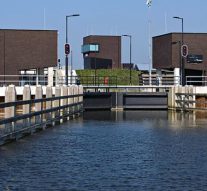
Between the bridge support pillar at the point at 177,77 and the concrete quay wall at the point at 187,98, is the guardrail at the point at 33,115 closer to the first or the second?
the concrete quay wall at the point at 187,98

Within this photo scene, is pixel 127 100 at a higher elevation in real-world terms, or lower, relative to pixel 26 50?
lower

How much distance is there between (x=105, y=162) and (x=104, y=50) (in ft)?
417

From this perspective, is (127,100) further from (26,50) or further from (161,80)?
(26,50)

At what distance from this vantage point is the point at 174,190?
988 centimetres

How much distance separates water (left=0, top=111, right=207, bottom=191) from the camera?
34.5 feet

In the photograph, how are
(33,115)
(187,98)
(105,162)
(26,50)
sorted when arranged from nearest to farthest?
(105,162), (33,115), (187,98), (26,50)

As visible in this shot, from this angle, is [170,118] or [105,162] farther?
[170,118]

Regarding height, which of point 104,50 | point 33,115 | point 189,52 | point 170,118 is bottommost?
point 170,118

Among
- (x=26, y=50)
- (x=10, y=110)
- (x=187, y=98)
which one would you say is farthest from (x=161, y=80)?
(x=10, y=110)

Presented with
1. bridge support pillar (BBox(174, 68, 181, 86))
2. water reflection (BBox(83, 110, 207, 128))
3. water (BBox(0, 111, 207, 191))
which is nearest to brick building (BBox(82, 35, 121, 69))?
bridge support pillar (BBox(174, 68, 181, 86))

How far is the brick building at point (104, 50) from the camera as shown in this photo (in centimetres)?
13723

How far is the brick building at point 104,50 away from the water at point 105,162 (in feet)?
383

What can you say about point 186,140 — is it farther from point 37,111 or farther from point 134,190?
point 134,190

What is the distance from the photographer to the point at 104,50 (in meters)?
140
